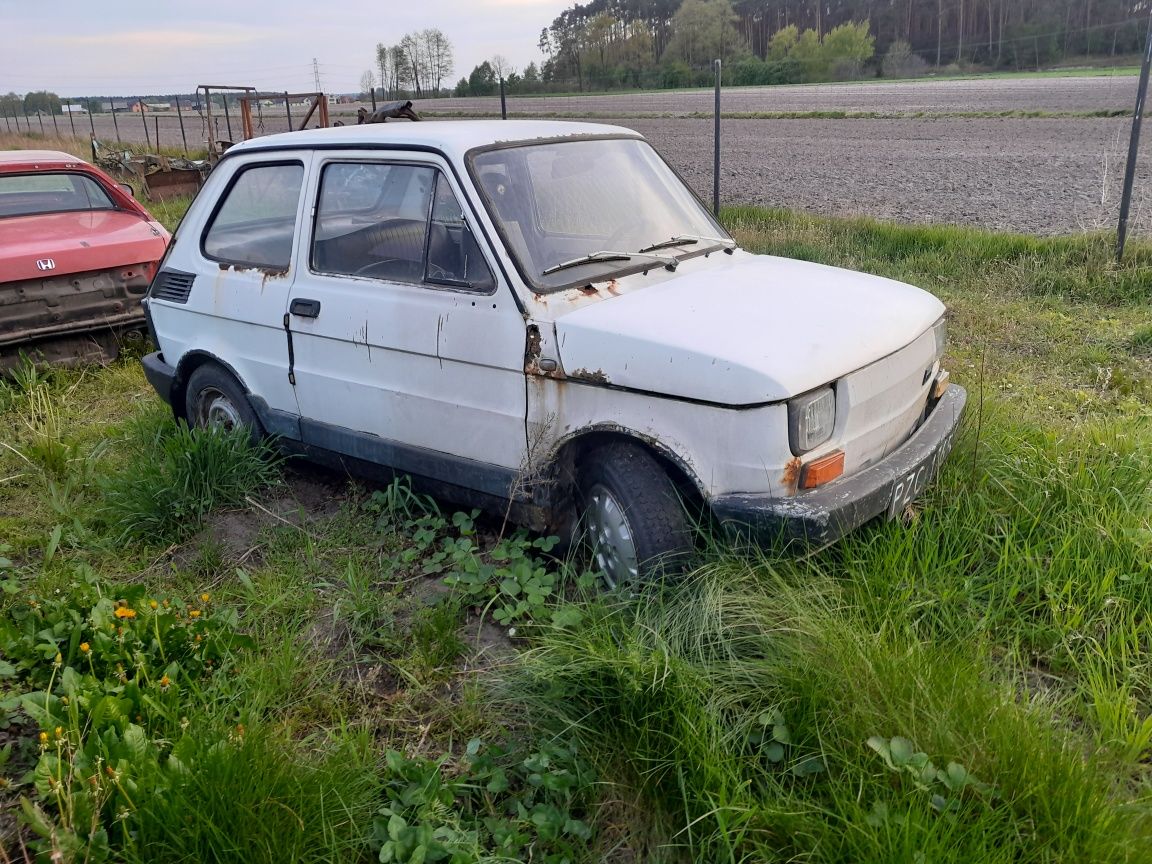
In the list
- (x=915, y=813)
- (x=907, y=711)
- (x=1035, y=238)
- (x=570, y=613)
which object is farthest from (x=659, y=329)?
(x=1035, y=238)

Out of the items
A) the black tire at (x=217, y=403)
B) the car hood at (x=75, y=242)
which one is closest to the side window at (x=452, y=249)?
the black tire at (x=217, y=403)

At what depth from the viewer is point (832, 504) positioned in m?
2.89

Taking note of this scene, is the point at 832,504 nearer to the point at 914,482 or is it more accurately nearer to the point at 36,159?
the point at 914,482

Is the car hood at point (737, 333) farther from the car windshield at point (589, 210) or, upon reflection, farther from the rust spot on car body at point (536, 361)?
the car windshield at point (589, 210)

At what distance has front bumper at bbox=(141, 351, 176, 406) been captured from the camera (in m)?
4.98

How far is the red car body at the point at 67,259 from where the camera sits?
6121 mm

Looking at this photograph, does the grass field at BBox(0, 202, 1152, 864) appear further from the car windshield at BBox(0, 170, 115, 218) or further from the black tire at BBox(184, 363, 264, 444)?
the car windshield at BBox(0, 170, 115, 218)

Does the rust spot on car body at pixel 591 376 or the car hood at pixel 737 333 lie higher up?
the car hood at pixel 737 333

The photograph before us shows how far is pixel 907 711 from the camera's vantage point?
241cm

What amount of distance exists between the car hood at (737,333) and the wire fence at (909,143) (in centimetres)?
631

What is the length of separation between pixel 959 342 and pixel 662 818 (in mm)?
4807

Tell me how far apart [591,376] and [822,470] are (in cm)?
87

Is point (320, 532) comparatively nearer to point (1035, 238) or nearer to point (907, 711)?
point (907, 711)

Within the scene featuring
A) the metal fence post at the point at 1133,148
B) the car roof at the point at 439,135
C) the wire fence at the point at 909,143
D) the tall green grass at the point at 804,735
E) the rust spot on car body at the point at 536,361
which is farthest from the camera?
the wire fence at the point at 909,143
